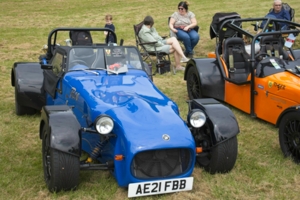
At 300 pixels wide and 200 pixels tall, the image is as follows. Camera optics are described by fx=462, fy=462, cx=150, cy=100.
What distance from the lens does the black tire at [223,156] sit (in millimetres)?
4973

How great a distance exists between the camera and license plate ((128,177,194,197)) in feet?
14.5

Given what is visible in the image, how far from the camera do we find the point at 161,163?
4582 mm

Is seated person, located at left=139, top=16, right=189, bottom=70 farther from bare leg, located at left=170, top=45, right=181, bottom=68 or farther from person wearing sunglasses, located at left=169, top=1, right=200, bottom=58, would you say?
person wearing sunglasses, located at left=169, top=1, right=200, bottom=58

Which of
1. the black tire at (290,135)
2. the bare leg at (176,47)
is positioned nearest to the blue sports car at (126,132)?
the black tire at (290,135)

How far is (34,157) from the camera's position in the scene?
5.87 metres

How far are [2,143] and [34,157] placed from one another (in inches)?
31.3

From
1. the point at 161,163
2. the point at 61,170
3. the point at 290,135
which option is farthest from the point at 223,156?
the point at 61,170

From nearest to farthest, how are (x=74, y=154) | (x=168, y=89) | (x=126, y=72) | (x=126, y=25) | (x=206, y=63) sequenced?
1. (x=74, y=154)
2. (x=126, y=72)
3. (x=206, y=63)
4. (x=168, y=89)
5. (x=126, y=25)

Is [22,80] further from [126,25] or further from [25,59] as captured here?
[126,25]

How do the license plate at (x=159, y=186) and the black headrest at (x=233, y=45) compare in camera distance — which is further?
the black headrest at (x=233, y=45)

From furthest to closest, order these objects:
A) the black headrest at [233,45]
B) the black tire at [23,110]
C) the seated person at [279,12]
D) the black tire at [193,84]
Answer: the seated person at [279,12]
the black tire at [193,84]
the black headrest at [233,45]
the black tire at [23,110]

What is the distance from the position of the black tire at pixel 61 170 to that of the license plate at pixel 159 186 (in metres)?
0.58

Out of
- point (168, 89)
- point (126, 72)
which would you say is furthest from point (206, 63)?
point (126, 72)

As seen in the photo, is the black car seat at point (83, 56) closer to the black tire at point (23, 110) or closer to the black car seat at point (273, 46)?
the black tire at point (23, 110)
